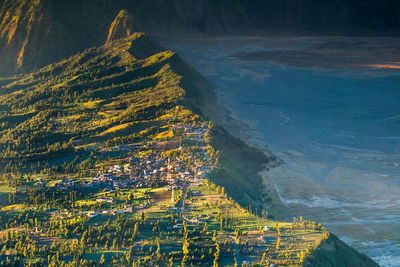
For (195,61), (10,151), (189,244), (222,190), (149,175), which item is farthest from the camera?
(195,61)

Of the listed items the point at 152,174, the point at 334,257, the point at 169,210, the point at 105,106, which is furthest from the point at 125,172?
the point at 105,106

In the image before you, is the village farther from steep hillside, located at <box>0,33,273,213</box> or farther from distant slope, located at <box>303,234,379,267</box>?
steep hillside, located at <box>0,33,273,213</box>

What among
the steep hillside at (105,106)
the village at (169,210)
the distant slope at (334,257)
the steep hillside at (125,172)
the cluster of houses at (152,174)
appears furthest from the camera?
the steep hillside at (105,106)

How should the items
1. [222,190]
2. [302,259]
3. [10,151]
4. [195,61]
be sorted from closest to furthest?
[302,259], [222,190], [10,151], [195,61]

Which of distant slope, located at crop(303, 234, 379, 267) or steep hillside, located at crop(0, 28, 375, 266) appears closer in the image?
distant slope, located at crop(303, 234, 379, 267)

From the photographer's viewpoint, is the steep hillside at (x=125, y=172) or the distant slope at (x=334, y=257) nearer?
the distant slope at (x=334, y=257)

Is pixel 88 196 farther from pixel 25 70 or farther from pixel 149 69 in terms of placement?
pixel 25 70

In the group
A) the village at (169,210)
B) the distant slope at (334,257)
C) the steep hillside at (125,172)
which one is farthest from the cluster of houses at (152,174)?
the distant slope at (334,257)

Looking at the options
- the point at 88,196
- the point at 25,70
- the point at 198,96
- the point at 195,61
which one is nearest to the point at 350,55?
the point at 195,61

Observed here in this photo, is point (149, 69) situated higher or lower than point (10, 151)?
higher

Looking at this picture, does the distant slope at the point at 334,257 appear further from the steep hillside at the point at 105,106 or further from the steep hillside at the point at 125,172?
the steep hillside at the point at 105,106

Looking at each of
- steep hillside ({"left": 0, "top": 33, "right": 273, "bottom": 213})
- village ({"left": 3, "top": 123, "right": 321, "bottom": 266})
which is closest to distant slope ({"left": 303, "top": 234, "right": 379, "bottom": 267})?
village ({"left": 3, "top": 123, "right": 321, "bottom": 266})
